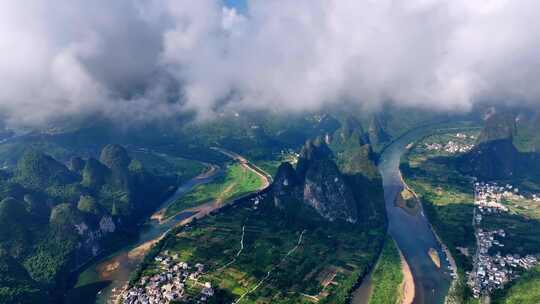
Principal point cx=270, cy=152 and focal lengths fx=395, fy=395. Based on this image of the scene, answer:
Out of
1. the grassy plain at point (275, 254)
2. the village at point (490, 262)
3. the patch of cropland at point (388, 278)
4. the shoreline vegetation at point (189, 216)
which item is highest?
the shoreline vegetation at point (189, 216)

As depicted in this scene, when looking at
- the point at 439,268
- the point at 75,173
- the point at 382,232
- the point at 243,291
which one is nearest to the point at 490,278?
the point at 439,268

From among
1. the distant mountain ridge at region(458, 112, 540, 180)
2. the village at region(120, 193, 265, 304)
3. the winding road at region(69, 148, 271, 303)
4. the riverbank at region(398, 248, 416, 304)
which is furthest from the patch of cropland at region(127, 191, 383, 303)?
the distant mountain ridge at region(458, 112, 540, 180)

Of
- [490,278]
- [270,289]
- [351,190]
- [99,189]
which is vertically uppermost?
[99,189]

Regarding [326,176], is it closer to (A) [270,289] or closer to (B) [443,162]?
(A) [270,289]

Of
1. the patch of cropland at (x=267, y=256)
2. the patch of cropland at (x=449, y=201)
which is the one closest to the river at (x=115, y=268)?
the patch of cropland at (x=267, y=256)

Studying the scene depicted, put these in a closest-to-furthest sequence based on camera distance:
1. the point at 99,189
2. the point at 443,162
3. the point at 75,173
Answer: the point at 99,189 < the point at 75,173 < the point at 443,162

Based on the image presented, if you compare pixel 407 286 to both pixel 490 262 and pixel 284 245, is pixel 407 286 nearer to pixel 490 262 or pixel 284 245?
pixel 490 262

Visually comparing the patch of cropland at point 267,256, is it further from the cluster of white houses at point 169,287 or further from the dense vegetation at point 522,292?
the dense vegetation at point 522,292
